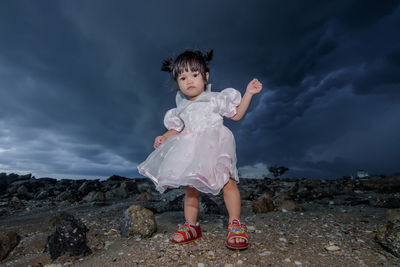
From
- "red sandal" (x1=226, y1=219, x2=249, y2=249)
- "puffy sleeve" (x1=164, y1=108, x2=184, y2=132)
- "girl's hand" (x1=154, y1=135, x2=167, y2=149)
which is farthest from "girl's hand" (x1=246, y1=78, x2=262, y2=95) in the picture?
"red sandal" (x1=226, y1=219, x2=249, y2=249)

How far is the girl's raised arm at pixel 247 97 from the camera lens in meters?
3.44

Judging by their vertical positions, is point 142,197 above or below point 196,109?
below

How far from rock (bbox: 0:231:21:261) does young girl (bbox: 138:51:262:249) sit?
7.51 ft

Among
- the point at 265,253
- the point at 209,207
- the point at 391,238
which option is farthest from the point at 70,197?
the point at 391,238

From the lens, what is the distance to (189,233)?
3.24 meters

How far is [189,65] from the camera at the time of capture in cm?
356

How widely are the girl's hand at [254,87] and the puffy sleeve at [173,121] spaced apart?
119 cm

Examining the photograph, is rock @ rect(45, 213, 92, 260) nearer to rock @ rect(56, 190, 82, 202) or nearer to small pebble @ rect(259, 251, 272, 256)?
small pebble @ rect(259, 251, 272, 256)

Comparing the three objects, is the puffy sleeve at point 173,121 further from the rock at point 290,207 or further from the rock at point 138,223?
the rock at point 290,207

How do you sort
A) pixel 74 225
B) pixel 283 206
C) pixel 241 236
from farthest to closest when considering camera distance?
pixel 283 206 < pixel 74 225 < pixel 241 236

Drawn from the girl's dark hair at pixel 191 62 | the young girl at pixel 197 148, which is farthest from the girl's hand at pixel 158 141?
the girl's dark hair at pixel 191 62

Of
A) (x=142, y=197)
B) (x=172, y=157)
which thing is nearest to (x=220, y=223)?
(x=172, y=157)

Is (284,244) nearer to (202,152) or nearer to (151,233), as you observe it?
(202,152)

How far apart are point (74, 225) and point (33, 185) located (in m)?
13.4
